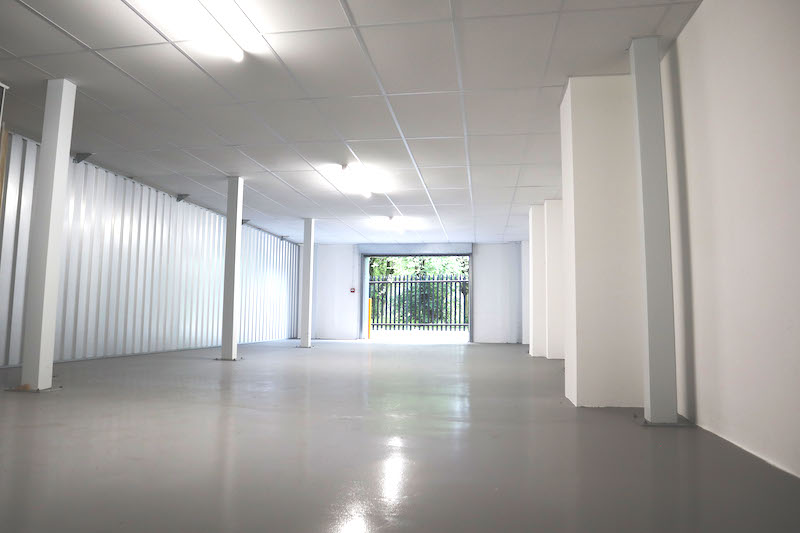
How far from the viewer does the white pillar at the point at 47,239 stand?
549cm

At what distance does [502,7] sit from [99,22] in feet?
11.3

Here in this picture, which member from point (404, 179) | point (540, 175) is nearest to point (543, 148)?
point (540, 175)

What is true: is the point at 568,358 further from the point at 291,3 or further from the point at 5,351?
the point at 5,351

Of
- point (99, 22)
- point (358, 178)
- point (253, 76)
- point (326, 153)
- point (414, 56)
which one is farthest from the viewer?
point (358, 178)

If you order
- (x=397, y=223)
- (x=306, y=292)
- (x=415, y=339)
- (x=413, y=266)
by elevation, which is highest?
(x=413, y=266)

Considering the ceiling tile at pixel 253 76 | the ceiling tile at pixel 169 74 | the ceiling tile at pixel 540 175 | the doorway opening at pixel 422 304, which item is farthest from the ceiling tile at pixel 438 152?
the doorway opening at pixel 422 304

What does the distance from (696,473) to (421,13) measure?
12.4 feet

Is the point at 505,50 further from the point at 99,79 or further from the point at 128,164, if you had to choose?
the point at 128,164

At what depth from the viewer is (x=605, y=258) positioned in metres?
5.06

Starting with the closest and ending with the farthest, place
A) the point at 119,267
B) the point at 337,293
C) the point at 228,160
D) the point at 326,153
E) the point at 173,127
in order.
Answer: the point at 173,127, the point at 326,153, the point at 228,160, the point at 119,267, the point at 337,293

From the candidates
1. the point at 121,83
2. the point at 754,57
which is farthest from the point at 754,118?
the point at 121,83

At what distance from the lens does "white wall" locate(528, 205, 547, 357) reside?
11.7m

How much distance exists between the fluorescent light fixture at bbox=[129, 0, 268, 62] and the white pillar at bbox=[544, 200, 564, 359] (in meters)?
7.34

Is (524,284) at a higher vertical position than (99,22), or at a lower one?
lower
